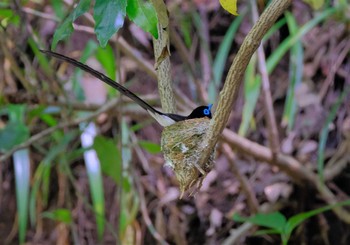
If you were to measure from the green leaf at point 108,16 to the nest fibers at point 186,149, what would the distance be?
0.85ft

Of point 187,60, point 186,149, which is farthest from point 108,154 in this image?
point 186,149

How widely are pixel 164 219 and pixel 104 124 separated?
1.64ft

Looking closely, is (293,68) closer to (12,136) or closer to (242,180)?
(242,180)

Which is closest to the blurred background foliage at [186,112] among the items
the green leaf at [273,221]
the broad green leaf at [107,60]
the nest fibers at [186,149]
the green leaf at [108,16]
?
the broad green leaf at [107,60]

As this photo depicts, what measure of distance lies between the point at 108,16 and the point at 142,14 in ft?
0.18

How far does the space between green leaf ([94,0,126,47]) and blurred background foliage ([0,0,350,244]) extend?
1127 millimetres

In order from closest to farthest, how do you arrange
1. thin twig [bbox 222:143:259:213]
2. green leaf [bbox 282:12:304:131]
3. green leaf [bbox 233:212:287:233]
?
green leaf [bbox 233:212:287:233] < thin twig [bbox 222:143:259:213] < green leaf [bbox 282:12:304:131]

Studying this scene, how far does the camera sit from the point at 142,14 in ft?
2.45

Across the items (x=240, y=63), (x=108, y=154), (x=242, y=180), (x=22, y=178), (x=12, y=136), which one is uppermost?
(x=22, y=178)

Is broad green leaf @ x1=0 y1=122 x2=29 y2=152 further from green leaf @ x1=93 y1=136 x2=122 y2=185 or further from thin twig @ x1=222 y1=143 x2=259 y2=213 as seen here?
thin twig @ x1=222 y1=143 x2=259 y2=213

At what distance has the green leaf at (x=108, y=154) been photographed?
178 cm

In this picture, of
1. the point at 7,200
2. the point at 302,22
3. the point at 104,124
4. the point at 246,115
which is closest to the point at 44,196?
the point at 7,200

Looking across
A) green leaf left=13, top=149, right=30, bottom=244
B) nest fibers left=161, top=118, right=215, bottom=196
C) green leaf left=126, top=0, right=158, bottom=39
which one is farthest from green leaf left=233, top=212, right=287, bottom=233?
green leaf left=13, top=149, right=30, bottom=244

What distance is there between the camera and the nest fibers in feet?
3.05
